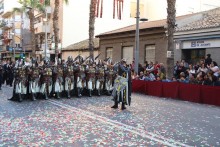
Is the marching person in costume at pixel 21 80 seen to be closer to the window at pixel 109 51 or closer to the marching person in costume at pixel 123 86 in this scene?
the marching person in costume at pixel 123 86

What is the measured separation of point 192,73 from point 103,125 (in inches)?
419

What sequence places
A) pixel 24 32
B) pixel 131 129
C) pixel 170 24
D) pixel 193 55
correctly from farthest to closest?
pixel 24 32 → pixel 193 55 → pixel 170 24 → pixel 131 129

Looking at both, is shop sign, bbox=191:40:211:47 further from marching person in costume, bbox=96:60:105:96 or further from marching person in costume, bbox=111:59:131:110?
marching person in costume, bbox=111:59:131:110

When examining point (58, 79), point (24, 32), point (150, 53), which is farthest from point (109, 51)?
point (24, 32)

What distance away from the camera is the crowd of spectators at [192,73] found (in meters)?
16.5

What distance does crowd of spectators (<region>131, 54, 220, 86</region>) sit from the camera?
651 inches

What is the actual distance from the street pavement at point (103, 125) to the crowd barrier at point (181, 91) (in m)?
1.58

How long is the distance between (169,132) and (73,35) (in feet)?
125

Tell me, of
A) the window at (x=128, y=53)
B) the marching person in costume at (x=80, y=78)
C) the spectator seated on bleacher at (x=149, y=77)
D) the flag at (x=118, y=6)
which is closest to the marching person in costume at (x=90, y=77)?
the marching person in costume at (x=80, y=78)

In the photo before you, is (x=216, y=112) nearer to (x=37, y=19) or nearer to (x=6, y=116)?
(x=6, y=116)

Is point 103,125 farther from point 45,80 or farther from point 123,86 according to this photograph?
point 45,80

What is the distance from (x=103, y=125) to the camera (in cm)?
953

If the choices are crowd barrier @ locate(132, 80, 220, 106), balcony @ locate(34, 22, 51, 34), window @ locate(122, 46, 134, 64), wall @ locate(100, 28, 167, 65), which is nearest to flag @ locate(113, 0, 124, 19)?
wall @ locate(100, 28, 167, 65)

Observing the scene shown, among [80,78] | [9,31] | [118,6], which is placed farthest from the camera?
[9,31]
